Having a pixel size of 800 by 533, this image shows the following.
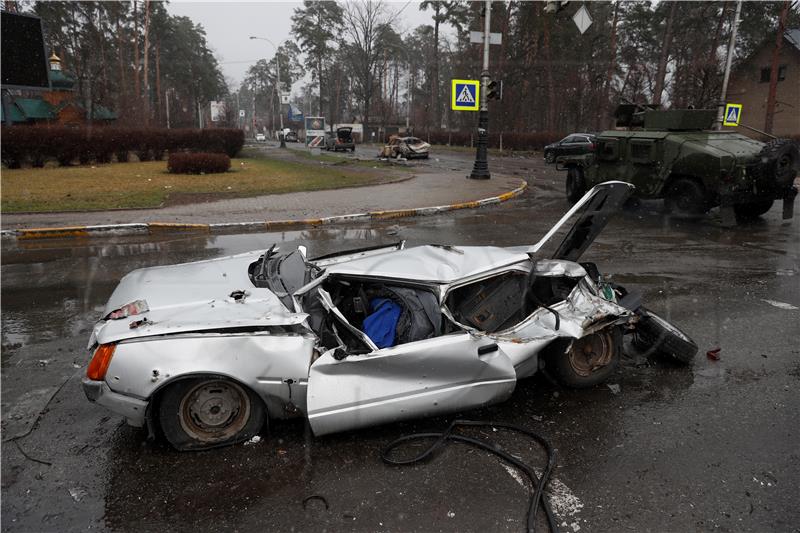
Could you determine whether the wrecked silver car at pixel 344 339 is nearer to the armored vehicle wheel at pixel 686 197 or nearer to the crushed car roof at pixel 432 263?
the crushed car roof at pixel 432 263

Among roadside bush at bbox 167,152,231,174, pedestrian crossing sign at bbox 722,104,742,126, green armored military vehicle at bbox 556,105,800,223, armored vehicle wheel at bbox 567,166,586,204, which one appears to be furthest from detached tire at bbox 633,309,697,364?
roadside bush at bbox 167,152,231,174

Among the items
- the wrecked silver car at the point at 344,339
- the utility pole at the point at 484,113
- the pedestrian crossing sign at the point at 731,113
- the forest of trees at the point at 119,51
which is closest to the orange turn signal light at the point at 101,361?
the wrecked silver car at the point at 344,339

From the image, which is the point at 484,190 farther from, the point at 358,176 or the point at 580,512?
the point at 580,512

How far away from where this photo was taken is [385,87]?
8444 cm

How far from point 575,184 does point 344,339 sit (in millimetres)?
11914

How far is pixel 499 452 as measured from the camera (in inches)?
130

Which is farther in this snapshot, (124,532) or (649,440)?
(649,440)

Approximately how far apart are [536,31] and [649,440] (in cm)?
4338

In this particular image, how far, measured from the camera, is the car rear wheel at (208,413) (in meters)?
3.28

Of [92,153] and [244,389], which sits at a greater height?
[92,153]

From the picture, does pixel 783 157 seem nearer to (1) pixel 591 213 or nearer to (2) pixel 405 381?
(1) pixel 591 213

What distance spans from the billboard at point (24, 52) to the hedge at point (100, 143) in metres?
3.92

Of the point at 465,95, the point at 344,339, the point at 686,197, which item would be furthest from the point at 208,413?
the point at 465,95

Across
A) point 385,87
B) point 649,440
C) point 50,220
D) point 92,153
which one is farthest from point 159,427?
point 385,87
